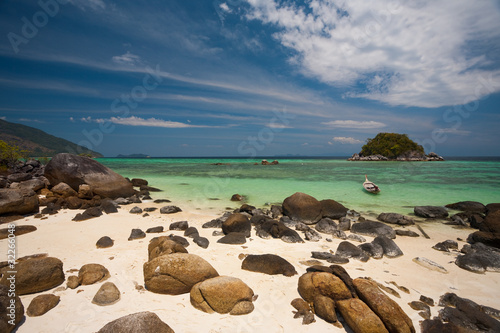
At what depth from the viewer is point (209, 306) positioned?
3.13 meters

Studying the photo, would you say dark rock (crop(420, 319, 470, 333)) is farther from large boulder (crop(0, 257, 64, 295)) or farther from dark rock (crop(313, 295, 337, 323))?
large boulder (crop(0, 257, 64, 295))

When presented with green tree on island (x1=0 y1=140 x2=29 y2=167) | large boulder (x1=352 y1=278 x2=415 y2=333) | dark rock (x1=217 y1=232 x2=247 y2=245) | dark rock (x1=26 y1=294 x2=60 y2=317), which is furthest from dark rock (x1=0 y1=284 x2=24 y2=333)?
green tree on island (x1=0 y1=140 x2=29 y2=167)

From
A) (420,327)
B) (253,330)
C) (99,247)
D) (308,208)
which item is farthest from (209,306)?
(308,208)

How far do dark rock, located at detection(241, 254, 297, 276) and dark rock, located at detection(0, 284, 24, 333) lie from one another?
3334 millimetres

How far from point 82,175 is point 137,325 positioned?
11.9m

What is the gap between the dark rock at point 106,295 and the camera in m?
3.16

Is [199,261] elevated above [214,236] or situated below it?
above

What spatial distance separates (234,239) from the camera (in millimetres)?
5930

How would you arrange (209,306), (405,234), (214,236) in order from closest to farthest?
1. (209,306)
2. (214,236)
3. (405,234)

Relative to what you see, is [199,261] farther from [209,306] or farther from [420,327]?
[420,327]

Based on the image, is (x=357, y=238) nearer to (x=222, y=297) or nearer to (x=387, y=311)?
(x=387, y=311)

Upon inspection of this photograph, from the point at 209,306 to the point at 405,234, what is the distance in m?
7.13

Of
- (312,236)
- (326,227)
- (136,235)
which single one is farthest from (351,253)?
(136,235)

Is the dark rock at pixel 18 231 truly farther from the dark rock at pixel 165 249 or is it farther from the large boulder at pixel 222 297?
the large boulder at pixel 222 297
